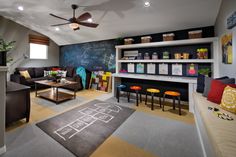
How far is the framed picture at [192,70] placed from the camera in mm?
3533

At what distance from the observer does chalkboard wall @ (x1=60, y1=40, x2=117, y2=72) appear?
17.4 ft

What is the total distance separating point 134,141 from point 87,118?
1.24 m

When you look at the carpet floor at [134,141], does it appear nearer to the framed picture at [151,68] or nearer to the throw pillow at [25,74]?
the framed picture at [151,68]

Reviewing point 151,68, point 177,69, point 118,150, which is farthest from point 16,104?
point 177,69

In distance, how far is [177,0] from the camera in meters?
2.54

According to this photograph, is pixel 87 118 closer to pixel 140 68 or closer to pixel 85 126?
pixel 85 126

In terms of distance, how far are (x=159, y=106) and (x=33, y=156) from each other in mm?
3126

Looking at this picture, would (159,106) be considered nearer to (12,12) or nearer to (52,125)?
(52,125)

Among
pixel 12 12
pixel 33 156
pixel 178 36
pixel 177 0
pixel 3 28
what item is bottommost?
pixel 33 156

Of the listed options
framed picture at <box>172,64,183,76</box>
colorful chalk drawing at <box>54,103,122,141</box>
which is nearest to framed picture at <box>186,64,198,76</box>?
framed picture at <box>172,64,183,76</box>

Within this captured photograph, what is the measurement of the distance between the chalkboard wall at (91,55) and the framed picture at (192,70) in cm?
287

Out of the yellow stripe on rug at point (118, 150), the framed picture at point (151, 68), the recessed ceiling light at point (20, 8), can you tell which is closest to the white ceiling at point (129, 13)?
the recessed ceiling light at point (20, 8)

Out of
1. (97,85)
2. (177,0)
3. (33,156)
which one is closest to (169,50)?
(177,0)

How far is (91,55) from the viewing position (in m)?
5.89
